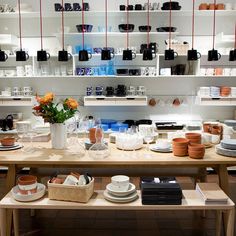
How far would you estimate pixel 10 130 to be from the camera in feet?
14.5

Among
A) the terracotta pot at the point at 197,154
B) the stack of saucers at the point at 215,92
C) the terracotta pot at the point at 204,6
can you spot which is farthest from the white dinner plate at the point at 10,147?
the terracotta pot at the point at 204,6

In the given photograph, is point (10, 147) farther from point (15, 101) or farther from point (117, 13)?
point (117, 13)

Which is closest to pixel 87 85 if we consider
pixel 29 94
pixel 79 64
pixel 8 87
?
pixel 79 64

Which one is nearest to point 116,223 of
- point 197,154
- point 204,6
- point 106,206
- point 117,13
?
point 106,206

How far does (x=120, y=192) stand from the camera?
2166 mm

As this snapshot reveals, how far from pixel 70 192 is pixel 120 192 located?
33 cm

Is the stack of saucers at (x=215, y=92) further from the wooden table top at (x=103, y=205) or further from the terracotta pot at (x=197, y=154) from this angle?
the wooden table top at (x=103, y=205)

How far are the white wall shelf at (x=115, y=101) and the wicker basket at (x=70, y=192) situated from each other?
234cm

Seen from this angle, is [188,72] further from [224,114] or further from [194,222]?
[194,222]

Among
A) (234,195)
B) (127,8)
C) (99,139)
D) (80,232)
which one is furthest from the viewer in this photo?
(127,8)

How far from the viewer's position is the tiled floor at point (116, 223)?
2.96m

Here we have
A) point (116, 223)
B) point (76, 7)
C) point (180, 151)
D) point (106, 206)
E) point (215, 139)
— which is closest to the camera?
point (106, 206)

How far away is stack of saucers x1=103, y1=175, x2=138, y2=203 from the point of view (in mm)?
2162

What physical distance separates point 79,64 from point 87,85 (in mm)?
327
